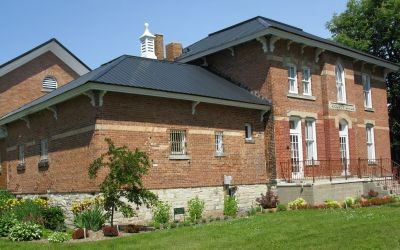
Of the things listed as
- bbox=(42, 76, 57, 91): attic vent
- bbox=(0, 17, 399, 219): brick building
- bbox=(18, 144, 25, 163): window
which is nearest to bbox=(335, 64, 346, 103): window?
bbox=(0, 17, 399, 219): brick building

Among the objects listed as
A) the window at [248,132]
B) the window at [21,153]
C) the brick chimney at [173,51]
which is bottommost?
the window at [21,153]

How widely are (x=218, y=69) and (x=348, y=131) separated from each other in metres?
7.32

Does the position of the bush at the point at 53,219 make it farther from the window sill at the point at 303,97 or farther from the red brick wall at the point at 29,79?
the red brick wall at the point at 29,79

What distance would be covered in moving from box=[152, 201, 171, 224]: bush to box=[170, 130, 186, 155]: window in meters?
2.10

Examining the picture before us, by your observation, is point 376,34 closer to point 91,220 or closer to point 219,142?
point 219,142

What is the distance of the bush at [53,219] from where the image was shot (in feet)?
56.4

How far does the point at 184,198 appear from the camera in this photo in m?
19.3

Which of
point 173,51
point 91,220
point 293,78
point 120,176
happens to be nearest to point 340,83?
point 293,78

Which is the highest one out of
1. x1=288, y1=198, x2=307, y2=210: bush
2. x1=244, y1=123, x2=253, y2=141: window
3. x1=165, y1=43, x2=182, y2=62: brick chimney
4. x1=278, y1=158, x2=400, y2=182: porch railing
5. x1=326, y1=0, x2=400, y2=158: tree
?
x1=326, y1=0, x2=400, y2=158: tree

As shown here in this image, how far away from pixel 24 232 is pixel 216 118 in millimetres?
9088

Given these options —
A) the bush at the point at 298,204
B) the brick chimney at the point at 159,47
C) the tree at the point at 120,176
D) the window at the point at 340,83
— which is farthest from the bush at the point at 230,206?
the brick chimney at the point at 159,47

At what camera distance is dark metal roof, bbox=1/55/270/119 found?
18234 millimetres

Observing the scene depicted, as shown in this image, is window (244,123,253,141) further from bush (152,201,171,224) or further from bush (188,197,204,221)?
bush (152,201,171,224)

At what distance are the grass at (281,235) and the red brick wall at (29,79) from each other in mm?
15655
